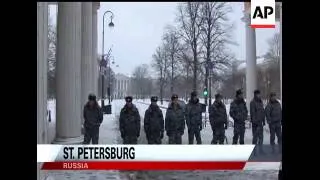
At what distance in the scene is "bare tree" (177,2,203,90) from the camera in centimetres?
752

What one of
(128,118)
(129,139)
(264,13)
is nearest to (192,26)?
(128,118)

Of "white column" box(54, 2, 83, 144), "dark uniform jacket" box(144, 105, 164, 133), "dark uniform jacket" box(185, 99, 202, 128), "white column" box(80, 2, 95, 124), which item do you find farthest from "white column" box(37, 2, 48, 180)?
"white column" box(80, 2, 95, 124)

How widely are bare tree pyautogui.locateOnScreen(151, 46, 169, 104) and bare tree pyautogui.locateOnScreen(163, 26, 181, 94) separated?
0.10 meters

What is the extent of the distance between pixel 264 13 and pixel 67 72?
670 centimetres

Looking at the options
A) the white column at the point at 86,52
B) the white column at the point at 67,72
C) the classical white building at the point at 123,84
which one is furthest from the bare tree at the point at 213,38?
the white column at the point at 86,52

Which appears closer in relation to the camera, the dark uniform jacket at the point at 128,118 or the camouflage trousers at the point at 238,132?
the camouflage trousers at the point at 238,132

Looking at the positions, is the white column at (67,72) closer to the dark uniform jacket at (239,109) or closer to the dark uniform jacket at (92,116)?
the dark uniform jacket at (92,116)

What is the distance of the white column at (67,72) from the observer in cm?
1012

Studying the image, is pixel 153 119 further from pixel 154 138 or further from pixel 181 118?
pixel 154 138

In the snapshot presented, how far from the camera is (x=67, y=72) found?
33.3 ft

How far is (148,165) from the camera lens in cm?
455

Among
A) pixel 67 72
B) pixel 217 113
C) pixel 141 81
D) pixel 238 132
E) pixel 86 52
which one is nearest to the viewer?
pixel 238 132

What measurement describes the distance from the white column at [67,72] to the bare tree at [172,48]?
Answer: 2.57 metres
